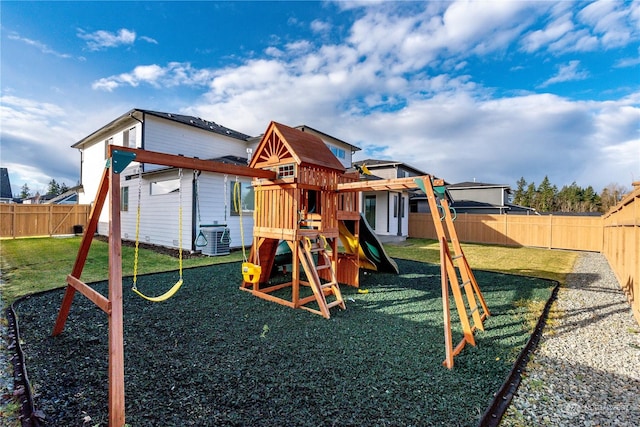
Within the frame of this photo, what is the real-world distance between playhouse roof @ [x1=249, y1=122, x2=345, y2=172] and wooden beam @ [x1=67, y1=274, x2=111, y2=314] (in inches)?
135

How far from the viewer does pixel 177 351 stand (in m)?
3.41

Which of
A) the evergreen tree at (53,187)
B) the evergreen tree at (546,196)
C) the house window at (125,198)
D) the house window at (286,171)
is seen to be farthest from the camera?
the evergreen tree at (53,187)

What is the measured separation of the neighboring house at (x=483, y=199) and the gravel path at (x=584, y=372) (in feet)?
66.8

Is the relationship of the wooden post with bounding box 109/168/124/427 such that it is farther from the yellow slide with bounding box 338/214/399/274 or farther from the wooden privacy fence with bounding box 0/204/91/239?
the wooden privacy fence with bounding box 0/204/91/239

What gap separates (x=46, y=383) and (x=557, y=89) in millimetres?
17235

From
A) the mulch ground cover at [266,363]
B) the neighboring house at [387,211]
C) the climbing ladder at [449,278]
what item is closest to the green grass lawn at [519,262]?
the mulch ground cover at [266,363]

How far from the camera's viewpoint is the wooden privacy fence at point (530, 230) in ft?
45.2

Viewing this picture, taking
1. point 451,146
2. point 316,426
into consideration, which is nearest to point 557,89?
point 451,146

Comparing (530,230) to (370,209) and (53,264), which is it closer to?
(370,209)

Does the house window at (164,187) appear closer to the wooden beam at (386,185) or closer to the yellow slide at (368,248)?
the yellow slide at (368,248)

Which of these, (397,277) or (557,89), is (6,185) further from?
(557,89)

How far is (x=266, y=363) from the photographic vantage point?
3.15 m

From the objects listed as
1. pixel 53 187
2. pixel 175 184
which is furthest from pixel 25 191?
pixel 175 184

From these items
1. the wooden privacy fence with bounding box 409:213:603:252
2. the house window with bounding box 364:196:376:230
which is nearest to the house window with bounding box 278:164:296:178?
the house window with bounding box 364:196:376:230
